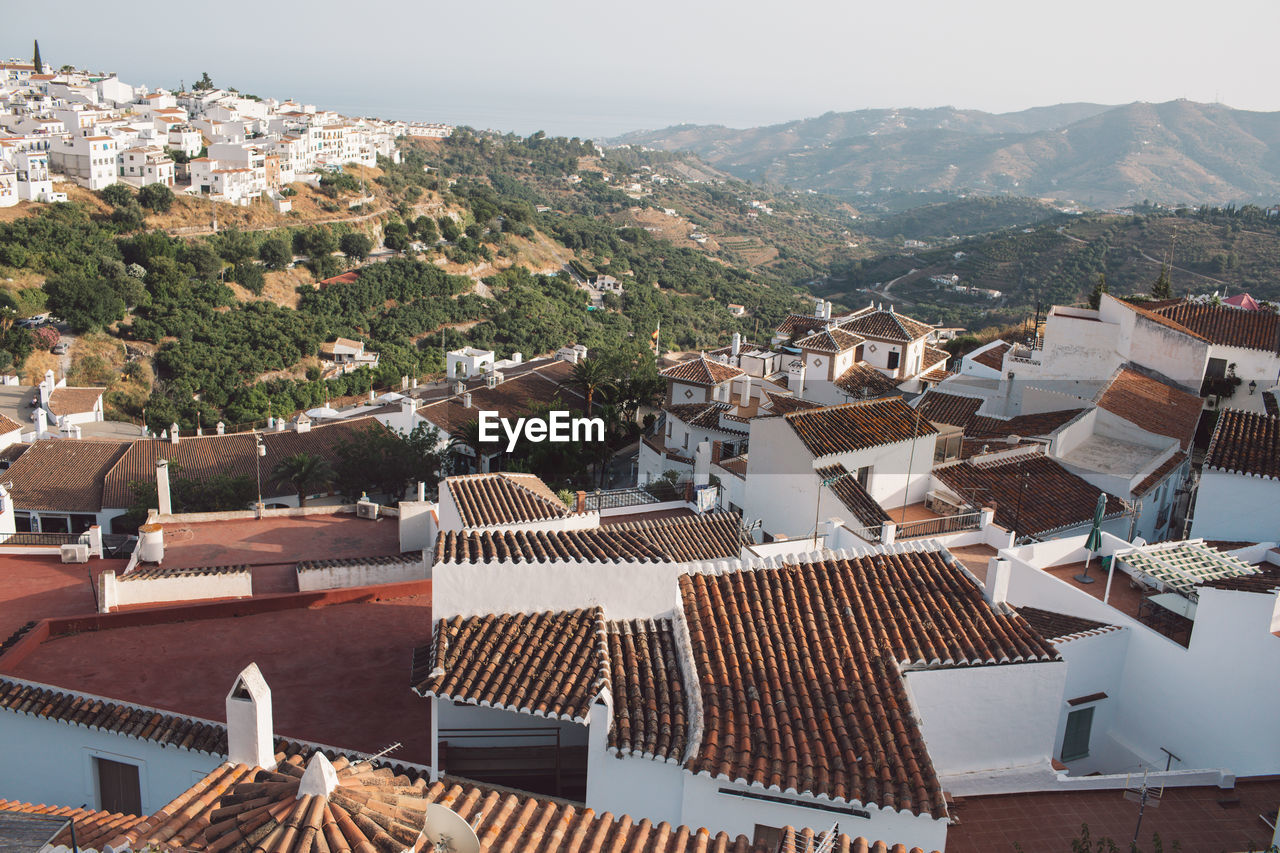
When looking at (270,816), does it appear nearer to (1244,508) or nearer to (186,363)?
(1244,508)

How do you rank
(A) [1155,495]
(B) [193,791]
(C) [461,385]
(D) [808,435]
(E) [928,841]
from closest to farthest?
(B) [193,791], (E) [928,841], (D) [808,435], (A) [1155,495], (C) [461,385]

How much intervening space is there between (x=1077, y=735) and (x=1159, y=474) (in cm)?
909

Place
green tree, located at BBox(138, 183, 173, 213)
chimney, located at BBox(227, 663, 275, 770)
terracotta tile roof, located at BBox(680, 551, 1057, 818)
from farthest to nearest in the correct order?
green tree, located at BBox(138, 183, 173, 213), terracotta tile roof, located at BBox(680, 551, 1057, 818), chimney, located at BBox(227, 663, 275, 770)

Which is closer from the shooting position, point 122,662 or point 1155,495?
point 122,662

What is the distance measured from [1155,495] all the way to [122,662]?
1722cm

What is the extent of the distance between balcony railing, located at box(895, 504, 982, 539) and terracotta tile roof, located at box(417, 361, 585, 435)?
2063 cm

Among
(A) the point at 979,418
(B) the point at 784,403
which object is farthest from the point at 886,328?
(A) the point at 979,418

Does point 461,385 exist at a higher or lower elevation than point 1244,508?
lower

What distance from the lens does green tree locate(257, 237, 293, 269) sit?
6725cm

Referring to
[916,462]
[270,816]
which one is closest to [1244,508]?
[916,462]

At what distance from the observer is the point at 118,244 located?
61.0 m

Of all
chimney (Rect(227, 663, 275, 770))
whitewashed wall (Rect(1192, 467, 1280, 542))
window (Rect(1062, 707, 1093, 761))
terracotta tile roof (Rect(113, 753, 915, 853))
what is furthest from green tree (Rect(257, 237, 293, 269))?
window (Rect(1062, 707, 1093, 761))

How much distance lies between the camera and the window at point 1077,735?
10.5 m

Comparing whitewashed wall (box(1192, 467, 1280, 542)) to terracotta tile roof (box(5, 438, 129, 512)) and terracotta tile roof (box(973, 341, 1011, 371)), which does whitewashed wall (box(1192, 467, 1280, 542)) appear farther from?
terracotta tile roof (box(5, 438, 129, 512))
